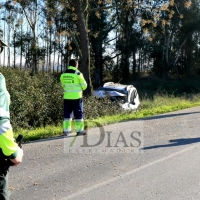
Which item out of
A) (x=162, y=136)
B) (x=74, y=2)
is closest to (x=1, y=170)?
(x=162, y=136)

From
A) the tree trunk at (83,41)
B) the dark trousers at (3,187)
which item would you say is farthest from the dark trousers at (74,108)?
the dark trousers at (3,187)

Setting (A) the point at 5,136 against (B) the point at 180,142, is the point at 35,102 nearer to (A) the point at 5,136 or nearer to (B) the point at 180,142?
(B) the point at 180,142

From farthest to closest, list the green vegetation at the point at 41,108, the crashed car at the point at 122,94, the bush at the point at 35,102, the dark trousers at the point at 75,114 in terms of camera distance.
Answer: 1. the crashed car at the point at 122,94
2. the bush at the point at 35,102
3. the green vegetation at the point at 41,108
4. the dark trousers at the point at 75,114

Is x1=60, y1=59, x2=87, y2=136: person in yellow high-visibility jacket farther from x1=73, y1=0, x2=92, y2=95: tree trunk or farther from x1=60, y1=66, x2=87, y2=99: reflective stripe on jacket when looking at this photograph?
x1=73, y1=0, x2=92, y2=95: tree trunk

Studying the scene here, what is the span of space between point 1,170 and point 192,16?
41774 millimetres

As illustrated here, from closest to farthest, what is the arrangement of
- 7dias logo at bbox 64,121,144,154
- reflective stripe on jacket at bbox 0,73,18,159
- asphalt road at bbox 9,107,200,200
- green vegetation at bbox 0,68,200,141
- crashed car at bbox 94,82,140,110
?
reflective stripe on jacket at bbox 0,73,18,159 → asphalt road at bbox 9,107,200,200 → 7dias logo at bbox 64,121,144,154 → green vegetation at bbox 0,68,200,141 → crashed car at bbox 94,82,140,110

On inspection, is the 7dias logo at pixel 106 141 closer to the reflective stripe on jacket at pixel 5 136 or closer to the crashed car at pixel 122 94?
the reflective stripe on jacket at pixel 5 136

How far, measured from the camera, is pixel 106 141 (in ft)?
27.2

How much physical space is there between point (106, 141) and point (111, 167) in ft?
7.06

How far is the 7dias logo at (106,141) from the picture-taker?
746 centimetres

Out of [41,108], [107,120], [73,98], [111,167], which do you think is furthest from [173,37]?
[111,167]

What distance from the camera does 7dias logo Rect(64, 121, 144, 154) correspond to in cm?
746

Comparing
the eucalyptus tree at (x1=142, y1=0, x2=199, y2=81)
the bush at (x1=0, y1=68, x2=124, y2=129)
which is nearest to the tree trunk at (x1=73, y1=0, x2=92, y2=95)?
the bush at (x1=0, y1=68, x2=124, y2=129)

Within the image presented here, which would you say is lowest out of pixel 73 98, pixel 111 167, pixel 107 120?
pixel 111 167
